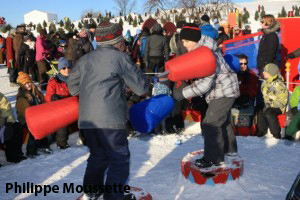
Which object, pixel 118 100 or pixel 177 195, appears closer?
pixel 118 100

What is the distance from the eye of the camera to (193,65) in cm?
334

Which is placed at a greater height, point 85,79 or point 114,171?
point 85,79

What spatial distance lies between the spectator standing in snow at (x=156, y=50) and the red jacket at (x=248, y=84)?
3176 millimetres

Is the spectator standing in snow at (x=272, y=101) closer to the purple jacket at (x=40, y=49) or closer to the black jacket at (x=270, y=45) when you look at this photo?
the black jacket at (x=270, y=45)

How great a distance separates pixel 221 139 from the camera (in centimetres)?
379

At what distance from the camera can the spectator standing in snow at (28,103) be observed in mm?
5165

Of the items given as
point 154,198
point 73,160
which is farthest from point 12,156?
point 154,198

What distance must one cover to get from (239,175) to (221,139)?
46cm

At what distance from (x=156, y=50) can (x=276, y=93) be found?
12.3 feet

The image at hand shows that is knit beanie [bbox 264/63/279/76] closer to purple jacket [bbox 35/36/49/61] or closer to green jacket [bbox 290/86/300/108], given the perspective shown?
green jacket [bbox 290/86/300/108]

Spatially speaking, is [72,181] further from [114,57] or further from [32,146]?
[114,57]

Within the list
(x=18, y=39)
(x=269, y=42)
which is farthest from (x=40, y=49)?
(x=269, y=42)

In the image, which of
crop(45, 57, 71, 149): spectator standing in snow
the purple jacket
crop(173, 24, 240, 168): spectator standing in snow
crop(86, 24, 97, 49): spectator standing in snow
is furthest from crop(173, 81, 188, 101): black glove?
the purple jacket

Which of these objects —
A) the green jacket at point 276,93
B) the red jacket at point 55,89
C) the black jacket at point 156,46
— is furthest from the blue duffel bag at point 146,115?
the black jacket at point 156,46
